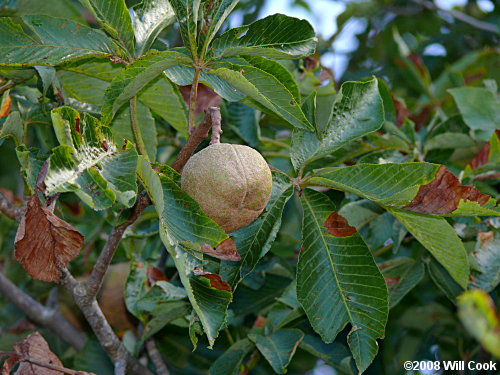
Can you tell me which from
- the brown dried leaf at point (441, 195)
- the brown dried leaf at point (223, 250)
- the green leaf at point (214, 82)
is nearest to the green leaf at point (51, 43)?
the green leaf at point (214, 82)

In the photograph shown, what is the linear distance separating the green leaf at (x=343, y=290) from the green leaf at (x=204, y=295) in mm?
237

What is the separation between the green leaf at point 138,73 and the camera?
1.08m

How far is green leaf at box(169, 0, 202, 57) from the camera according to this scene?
111 centimetres

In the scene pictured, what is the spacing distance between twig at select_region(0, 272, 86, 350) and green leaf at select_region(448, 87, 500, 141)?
1496mm

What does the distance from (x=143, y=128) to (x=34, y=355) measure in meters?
0.60

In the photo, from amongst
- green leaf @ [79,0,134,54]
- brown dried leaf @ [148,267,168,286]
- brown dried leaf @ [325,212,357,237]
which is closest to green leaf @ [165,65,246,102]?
green leaf @ [79,0,134,54]

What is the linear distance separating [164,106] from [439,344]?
152cm

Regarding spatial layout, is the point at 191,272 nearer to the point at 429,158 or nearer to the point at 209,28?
the point at 209,28

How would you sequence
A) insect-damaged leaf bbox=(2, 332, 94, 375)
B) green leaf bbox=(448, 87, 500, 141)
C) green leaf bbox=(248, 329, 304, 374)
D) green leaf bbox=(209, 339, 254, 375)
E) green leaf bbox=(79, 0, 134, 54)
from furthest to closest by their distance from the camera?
green leaf bbox=(448, 87, 500, 141)
green leaf bbox=(209, 339, 254, 375)
green leaf bbox=(248, 329, 304, 374)
insect-damaged leaf bbox=(2, 332, 94, 375)
green leaf bbox=(79, 0, 134, 54)

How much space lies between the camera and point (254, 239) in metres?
1.25

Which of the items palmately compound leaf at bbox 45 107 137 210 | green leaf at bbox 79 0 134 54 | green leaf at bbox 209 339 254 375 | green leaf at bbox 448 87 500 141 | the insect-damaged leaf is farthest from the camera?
green leaf at bbox 448 87 500 141

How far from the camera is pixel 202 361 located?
209 cm

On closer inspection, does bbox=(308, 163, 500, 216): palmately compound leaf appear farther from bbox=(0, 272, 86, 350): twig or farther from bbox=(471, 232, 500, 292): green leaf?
bbox=(0, 272, 86, 350): twig

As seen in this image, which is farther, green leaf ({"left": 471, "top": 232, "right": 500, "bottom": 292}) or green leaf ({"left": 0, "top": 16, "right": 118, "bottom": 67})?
green leaf ({"left": 471, "top": 232, "right": 500, "bottom": 292})
